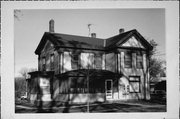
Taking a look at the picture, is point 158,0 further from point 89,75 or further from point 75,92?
point 75,92

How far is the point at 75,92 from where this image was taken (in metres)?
4.31

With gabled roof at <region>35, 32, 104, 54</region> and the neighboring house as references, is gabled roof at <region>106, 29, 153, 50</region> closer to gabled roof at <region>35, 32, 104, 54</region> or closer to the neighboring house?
the neighboring house

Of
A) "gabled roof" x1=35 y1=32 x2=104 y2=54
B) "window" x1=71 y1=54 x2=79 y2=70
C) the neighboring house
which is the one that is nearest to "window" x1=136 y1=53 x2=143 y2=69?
the neighboring house

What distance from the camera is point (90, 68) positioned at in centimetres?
434

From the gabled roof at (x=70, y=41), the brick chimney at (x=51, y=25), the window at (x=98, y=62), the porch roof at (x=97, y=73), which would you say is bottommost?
the porch roof at (x=97, y=73)

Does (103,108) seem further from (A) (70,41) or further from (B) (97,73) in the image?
(A) (70,41)

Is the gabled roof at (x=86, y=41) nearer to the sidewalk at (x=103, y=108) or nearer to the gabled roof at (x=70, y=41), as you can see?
the gabled roof at (x=70, y=41)

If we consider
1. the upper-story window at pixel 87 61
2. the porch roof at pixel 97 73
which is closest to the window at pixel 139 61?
the porch roof at pixel 97 73

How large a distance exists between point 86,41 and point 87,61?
1.18 feet

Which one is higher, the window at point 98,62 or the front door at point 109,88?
the window at point 98,62

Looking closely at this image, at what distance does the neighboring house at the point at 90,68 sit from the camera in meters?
4.29

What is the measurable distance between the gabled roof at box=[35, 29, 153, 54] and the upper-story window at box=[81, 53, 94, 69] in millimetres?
144

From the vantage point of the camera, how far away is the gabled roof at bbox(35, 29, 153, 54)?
4336mm

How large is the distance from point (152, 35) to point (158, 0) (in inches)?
24.9
